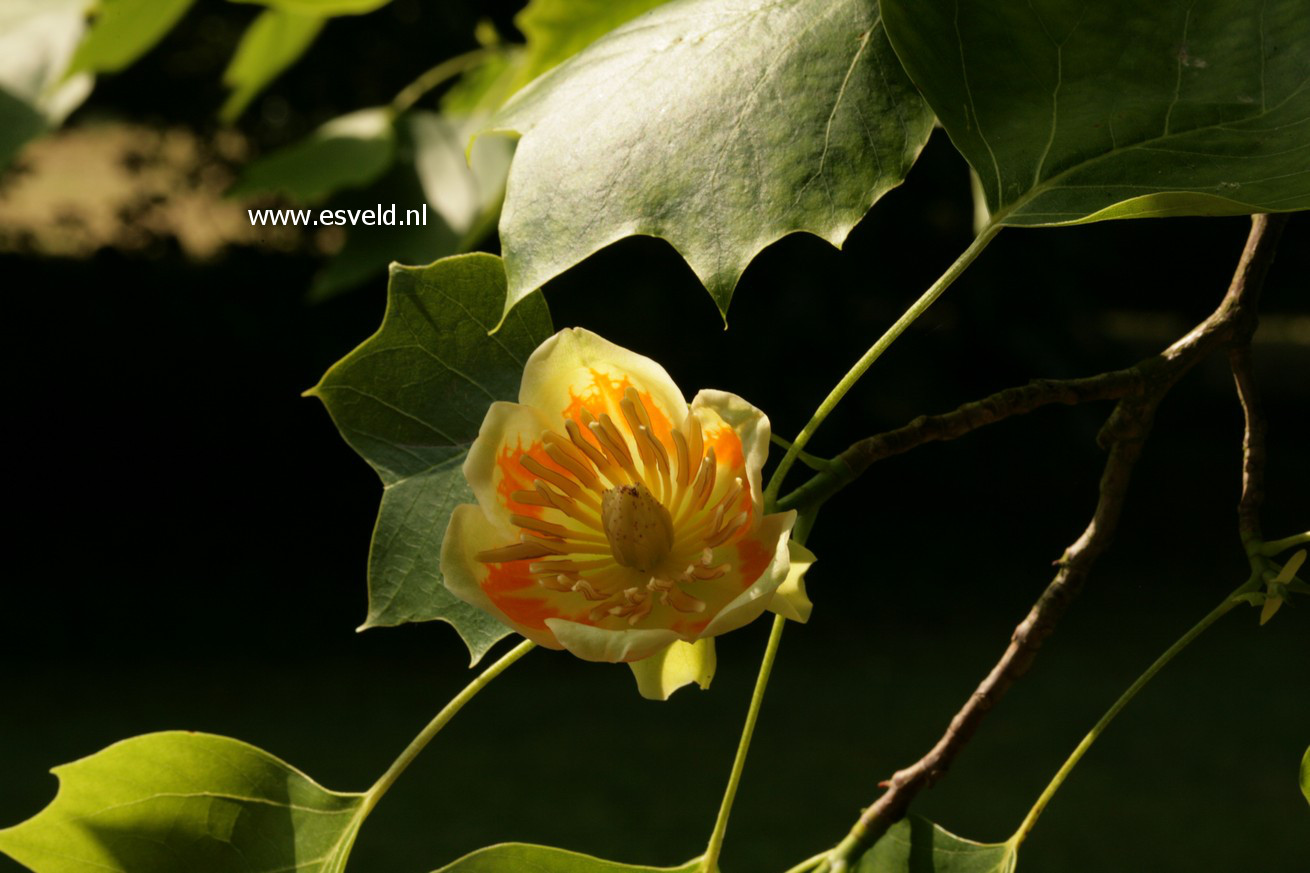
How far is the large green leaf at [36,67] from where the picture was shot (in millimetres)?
747

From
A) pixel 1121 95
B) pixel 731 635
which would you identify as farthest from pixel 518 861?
pixel 731 635

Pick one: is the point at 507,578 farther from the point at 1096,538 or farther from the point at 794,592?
the point at 1096,538

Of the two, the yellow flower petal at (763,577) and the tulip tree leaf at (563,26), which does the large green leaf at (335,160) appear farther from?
the yellow flower petal at (763,577)

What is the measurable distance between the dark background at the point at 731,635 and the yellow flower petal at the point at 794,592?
277 cm

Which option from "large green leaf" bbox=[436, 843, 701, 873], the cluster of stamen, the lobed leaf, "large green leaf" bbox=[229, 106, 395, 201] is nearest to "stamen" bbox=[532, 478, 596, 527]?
the cluster of stamen

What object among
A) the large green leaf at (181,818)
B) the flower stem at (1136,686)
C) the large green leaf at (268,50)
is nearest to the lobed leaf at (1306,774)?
the flower stem at (1136,686)

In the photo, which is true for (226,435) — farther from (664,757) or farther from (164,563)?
(664,757)

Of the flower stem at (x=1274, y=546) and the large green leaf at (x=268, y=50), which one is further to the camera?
the large green leaf at (x=268, y=50)

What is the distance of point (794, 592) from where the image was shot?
1.11 feet

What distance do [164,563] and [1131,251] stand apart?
12.3ft

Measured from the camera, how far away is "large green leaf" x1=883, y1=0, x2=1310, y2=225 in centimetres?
36

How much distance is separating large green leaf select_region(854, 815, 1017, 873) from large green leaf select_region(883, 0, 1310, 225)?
21cm

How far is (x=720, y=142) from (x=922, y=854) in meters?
0.25

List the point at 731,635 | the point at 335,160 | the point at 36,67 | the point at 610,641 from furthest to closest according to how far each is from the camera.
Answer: the point at 731,635
the point at 335,160
the point at 36,67
the point at 610,641
